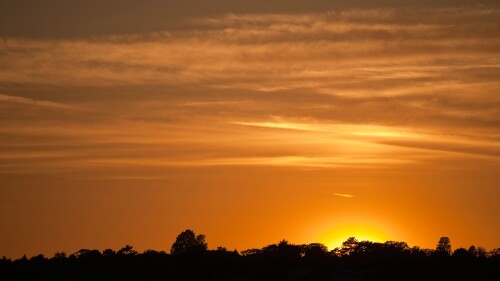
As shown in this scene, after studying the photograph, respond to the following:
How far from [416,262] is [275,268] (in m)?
26.6

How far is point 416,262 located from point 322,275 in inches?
679

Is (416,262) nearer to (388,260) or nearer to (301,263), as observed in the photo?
(388,260)

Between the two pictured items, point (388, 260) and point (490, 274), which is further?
point (388, 260)

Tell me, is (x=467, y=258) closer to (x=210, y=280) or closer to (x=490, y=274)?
(x=490, y=274)

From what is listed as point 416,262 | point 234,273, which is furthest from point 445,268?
point 234,273

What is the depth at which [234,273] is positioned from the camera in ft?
654

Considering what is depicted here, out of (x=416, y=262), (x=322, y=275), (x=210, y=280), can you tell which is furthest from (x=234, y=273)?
(x=416, y=262)

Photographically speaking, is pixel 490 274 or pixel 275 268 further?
pixel 275 268

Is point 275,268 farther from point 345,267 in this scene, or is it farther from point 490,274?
point 490,274

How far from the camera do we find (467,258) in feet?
625

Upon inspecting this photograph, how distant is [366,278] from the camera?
18175cm

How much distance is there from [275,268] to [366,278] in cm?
2124

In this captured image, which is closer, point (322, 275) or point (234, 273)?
point (322, 275)

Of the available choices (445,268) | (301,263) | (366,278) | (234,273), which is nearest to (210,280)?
(234,273)
